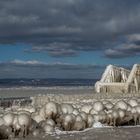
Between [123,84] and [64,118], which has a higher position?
[123,84]

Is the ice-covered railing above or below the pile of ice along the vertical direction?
above

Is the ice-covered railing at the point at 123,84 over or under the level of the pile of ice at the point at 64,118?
over

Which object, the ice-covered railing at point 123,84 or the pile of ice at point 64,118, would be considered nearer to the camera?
the pile of ice at point 64,118

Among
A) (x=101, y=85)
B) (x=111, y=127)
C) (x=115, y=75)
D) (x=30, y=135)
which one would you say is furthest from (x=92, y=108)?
(x=115, y=75)

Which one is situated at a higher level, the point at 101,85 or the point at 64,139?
the point at 101,85

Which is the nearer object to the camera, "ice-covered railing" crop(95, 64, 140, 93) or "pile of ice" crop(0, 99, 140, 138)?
"pile of ice" crop(0, 99, 140, 138)

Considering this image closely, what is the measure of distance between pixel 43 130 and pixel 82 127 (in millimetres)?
1021

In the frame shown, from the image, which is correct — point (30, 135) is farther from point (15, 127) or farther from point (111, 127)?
point (111, 127)

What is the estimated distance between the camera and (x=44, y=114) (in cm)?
907

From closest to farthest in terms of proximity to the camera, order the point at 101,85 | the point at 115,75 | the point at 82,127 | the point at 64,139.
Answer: the point at 64,139, the point at 82,127, the point at 101,85, the point at 115,75

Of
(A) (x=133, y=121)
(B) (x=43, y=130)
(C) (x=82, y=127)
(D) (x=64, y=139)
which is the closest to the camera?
(D) (x=64, y=139)

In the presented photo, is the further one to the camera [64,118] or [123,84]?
[123,84]

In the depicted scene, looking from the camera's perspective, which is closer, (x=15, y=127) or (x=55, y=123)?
(x=15, y=127)

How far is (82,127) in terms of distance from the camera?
938cm
